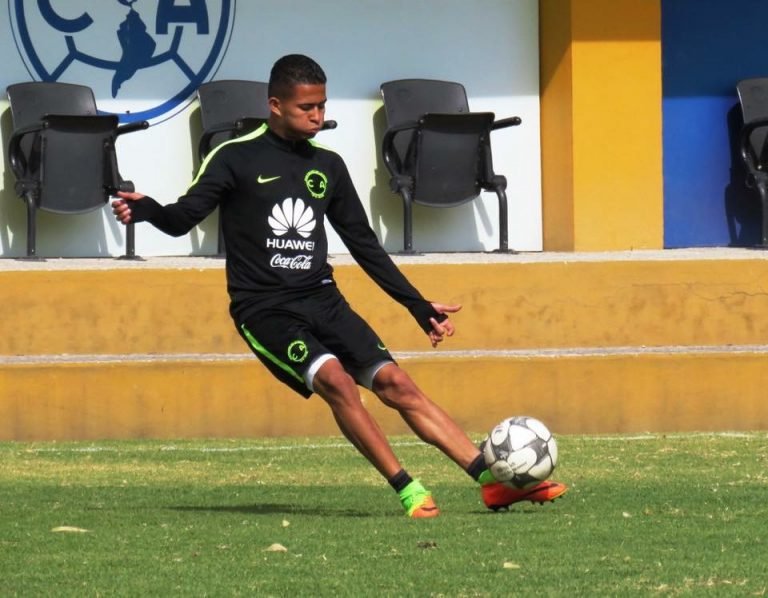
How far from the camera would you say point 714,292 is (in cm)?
1330

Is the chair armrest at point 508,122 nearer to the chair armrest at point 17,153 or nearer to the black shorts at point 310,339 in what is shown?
the chair armrest at point 17,153

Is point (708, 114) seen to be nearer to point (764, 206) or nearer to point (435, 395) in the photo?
point (764, 206)

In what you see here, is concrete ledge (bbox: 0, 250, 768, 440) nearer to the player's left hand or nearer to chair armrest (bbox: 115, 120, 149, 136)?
chair armrest (bbox: 115, 120, 149, 136)

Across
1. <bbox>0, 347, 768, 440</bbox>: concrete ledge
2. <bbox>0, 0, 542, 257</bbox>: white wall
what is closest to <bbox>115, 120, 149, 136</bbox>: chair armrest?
<bbox>0, 0, 542, 257</bbox>: white wall

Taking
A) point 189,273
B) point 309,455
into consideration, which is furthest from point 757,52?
point 309,455

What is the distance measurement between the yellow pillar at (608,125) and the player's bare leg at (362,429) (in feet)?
24.3

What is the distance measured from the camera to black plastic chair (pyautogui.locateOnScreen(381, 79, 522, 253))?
557 inches

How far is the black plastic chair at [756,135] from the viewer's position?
14523 millimetres

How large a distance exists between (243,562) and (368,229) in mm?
2006

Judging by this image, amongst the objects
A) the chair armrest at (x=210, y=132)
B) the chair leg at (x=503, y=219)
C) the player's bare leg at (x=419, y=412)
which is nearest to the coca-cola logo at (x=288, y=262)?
the player's bare leg at (x=419, y=412)

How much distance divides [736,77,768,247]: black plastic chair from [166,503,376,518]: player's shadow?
6991 mm

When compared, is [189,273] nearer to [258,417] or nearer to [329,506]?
[258,417]

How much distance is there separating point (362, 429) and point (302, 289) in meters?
0.61

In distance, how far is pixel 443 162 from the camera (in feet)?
46.8
